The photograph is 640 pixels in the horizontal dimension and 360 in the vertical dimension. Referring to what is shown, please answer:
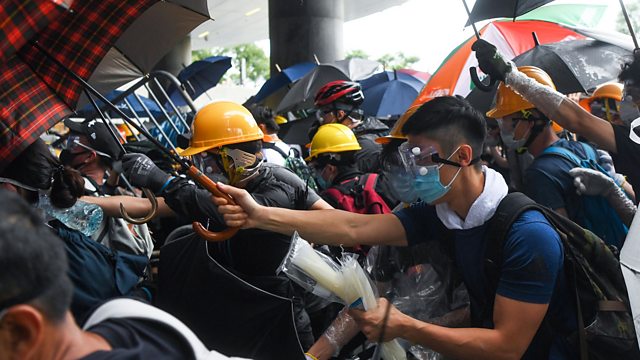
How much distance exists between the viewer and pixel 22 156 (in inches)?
141

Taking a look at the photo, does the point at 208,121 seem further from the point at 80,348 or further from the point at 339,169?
the point at 80,348

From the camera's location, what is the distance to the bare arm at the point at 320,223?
305cm

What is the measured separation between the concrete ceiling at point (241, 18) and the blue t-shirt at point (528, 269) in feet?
74.8

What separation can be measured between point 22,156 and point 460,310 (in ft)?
7.96

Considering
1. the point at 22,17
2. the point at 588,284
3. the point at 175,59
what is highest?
the point at 22,17

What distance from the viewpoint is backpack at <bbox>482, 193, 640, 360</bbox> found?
8.52 feet

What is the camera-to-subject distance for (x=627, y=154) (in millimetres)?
3539

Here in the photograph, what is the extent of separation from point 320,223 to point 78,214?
1.42 metres

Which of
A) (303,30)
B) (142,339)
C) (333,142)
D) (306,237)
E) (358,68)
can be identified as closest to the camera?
(142,339)

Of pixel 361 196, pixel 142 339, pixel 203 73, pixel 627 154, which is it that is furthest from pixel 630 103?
pixel 203 73

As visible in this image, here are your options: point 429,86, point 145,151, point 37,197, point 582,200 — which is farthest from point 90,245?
point 429,86

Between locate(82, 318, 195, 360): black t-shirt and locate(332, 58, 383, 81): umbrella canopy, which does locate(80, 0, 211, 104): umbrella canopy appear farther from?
locate(332, 58, 383, 81): umbrella canopy

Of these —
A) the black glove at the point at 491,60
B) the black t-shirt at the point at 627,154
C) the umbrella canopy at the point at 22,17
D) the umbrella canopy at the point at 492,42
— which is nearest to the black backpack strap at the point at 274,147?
the umbrella canopy at the point at 492,42

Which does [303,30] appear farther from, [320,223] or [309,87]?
[320,223]
